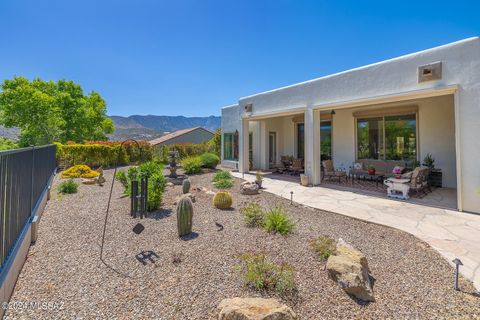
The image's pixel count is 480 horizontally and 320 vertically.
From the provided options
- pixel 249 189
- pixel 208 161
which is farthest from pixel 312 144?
pixel 208 161

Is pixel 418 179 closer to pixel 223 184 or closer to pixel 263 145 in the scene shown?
pixel 223 184

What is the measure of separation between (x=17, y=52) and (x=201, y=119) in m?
121

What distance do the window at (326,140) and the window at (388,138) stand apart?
1.62m

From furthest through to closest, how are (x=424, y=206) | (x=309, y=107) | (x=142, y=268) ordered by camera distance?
1. (x=309, y=107)
2. (x=424, y=206)
3. (x=142, y=268)

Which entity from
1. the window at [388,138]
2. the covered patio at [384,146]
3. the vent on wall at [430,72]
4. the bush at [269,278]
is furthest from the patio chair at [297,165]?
the bush at [269,278]

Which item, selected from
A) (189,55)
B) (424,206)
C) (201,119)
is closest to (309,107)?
→ (424,206)

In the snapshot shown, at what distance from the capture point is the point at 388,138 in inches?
438

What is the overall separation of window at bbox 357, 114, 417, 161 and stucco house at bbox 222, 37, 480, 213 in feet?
0.13

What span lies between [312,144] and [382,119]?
4.59m

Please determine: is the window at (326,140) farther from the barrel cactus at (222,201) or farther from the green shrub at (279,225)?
the green shrub at (279,225)

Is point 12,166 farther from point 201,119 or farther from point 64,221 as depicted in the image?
point 201,119

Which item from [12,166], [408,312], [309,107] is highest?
[309,107]

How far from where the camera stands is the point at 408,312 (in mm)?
2479

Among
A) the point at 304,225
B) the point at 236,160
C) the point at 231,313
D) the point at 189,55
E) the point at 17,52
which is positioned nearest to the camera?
the point at 231,313
